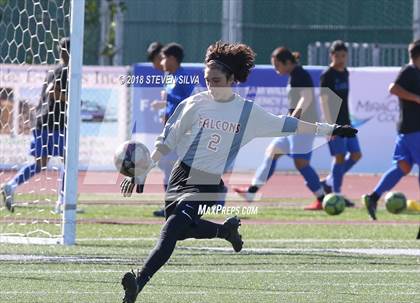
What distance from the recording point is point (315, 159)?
861 inches

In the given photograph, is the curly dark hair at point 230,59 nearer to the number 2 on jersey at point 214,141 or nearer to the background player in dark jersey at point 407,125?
the number 2 on jersey at point 214,141

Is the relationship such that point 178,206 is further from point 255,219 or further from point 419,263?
point 255,219

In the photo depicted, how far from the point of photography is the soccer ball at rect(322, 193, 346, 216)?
50.5ft

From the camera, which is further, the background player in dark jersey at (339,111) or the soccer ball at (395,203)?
the background player in dark jersey at (339,111)

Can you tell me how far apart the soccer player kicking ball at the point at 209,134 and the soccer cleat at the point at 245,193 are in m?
8.39

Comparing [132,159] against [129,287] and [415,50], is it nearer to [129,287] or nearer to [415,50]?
[129,287]

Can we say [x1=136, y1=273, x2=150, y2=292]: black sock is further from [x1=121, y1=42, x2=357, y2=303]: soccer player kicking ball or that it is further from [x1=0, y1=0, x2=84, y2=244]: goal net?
[x1=0, y1=0, x2=84, y2=244]: goal net

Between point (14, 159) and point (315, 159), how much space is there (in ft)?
17.7

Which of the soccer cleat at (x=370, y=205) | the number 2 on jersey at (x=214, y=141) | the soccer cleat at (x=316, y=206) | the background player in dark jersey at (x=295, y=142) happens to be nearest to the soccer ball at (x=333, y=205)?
the soccer cleat at (x=370, y=205)

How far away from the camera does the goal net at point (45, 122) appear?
12.4m

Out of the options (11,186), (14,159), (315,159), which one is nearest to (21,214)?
(11,186)

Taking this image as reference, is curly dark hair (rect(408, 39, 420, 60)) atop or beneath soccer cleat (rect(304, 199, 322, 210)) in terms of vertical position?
atop

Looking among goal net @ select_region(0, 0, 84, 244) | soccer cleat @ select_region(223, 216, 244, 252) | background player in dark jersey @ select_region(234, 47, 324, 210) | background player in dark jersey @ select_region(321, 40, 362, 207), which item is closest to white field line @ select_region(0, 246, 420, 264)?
goal net @ select_region(0, 0, 84, 244)

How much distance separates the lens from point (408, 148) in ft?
49.9
